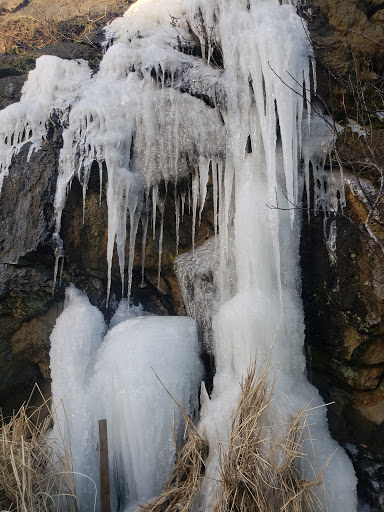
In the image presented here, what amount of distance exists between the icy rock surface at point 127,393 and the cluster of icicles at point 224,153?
0.91 ft

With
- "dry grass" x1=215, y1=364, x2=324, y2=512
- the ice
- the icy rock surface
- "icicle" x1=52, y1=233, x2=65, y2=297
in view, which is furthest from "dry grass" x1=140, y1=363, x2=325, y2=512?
the ice

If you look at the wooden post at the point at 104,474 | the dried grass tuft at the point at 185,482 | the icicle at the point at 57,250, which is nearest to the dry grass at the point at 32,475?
the wooden post at the point at 104,474

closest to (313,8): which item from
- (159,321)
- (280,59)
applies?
(280,59)

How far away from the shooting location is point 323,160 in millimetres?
3305

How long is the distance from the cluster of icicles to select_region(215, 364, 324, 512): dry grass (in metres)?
0.21

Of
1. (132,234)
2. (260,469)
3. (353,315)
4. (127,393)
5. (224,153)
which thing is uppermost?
(224,153)

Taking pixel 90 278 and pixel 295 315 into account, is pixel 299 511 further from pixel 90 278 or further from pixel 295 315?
pixel 90 278

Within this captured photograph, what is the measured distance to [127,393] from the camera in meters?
2.95

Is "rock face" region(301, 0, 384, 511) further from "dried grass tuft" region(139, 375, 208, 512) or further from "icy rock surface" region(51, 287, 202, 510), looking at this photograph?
"dried grass tuft" region(139, 375, 208, 512)

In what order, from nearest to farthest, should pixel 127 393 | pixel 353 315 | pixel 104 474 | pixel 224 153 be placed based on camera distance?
pixel 104 474, pixel 127 393, pixel 353 315, pixel 224 153

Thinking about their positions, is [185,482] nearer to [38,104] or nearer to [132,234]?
[132,234]

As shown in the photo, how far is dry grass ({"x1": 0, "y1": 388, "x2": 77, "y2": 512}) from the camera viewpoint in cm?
211

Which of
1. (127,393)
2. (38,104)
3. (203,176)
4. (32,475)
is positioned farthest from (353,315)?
(38,104)

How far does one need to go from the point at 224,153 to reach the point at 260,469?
7.96ft
